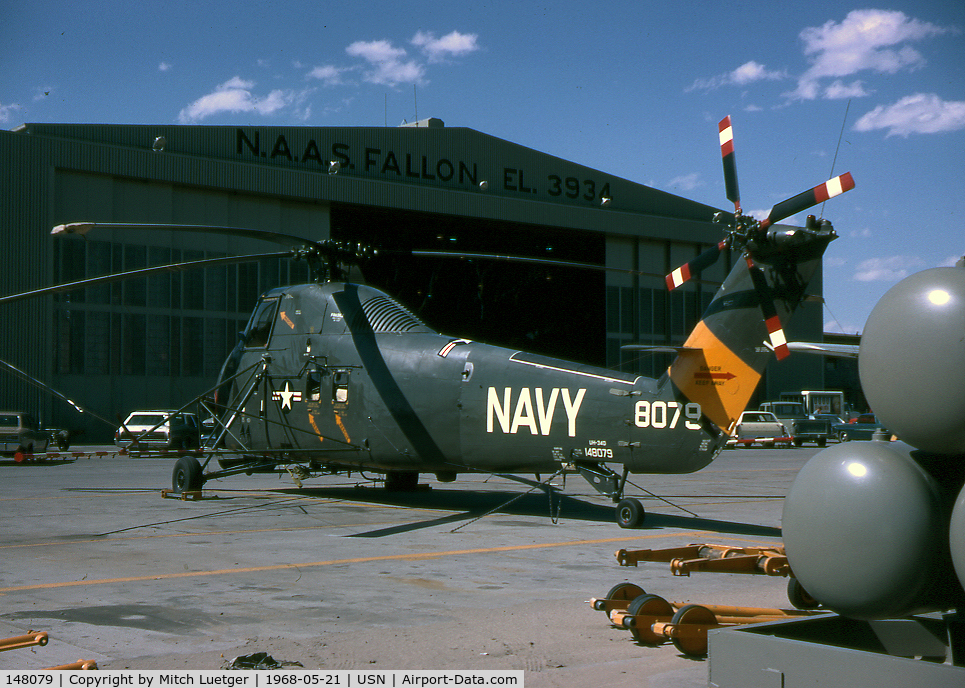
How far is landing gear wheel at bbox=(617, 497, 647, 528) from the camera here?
12953mm

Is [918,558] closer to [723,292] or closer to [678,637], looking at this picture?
[678,637]

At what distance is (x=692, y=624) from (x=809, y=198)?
6187 mm

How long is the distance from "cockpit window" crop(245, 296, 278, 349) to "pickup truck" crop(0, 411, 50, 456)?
1540 centimetres

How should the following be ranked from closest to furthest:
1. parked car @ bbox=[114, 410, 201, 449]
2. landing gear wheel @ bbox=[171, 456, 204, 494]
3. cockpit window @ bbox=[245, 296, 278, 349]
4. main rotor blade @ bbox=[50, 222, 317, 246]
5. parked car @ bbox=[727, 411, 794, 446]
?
1. main rotor blade @ bbox=[50, 222, 317, 246]
2. landing gear wheel @ bbox=[171, 456, 204, 494]
3. cockpit window @ bbox=[245, 296, 278, 349]
4. parked car @ bbox=[114, 410, 201, 449]
5. parked car @ bbox=[727, 411, 794, 446]

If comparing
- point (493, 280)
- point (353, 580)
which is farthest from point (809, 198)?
point (493, 280)

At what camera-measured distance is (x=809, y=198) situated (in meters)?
10.3

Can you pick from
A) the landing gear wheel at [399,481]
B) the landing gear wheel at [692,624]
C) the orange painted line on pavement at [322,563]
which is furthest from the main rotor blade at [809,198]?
the landing gear wheel at [399,481]

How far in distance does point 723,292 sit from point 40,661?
9278 mm

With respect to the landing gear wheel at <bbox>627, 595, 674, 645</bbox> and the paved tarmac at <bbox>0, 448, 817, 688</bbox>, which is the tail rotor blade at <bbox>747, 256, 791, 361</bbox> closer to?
the paved tarmac at <bbox>0, 448, 817, 688</bbox>

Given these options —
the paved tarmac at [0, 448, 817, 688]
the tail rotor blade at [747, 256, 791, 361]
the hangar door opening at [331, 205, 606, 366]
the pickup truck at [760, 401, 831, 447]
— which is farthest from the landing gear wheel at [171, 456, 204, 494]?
the pickup truck at [760, 401, 831, 447]

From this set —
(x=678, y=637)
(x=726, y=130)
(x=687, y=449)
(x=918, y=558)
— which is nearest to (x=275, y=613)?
(x=678, y=637)

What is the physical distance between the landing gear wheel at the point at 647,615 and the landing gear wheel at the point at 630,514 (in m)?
6.58

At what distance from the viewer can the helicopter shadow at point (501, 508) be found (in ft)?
43.4

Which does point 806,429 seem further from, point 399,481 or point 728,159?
point 728,159
